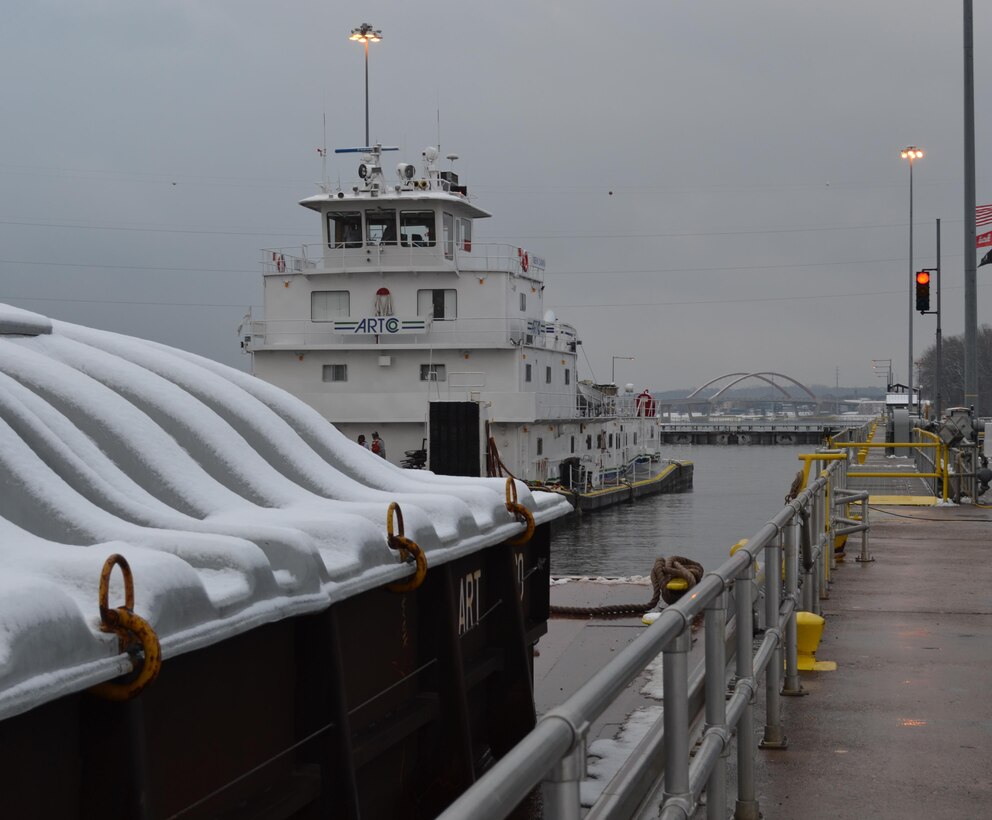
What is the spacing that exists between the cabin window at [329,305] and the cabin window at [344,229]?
1499 mm

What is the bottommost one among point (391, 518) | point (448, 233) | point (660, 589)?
point (660, 589)

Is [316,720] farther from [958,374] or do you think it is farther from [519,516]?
[958,374]

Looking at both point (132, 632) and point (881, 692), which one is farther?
point (881, 692)

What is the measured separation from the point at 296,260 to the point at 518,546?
3282 centimetres

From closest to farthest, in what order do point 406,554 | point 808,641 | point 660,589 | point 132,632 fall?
1. point 132,632
2. point 406,554
3. point 808,641
4. point 660,589

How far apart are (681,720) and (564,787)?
1.27m

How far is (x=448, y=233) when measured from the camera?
39.4 meters

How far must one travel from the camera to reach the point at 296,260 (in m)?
39.6

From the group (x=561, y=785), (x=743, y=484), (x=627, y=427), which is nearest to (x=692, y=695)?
(x=561, y=785)

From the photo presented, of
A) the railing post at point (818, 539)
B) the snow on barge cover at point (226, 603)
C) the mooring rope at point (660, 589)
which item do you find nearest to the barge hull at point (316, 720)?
the snow on barge cover at point (226, 603)

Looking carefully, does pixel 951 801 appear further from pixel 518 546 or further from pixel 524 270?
pixel 524 270

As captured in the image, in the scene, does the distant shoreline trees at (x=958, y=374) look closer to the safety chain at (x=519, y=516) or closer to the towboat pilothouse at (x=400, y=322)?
the towboat pilothouse at (x=400, y=322)

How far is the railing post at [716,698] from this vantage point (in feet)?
13.9

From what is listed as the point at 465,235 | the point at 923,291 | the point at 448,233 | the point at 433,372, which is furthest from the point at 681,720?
the point at 465,235
